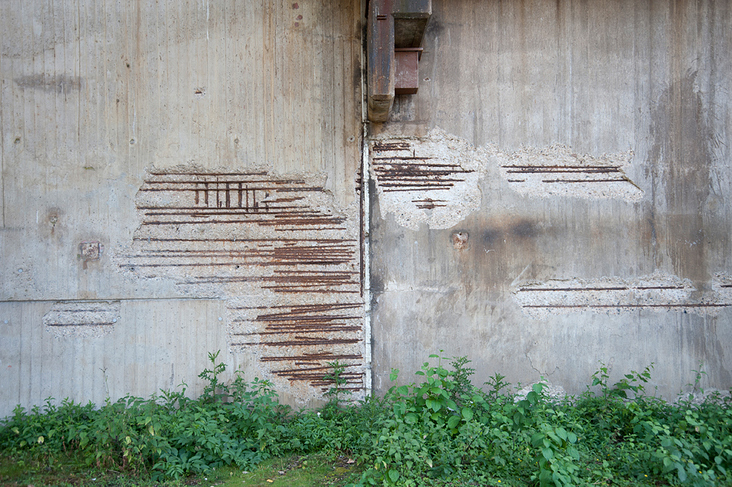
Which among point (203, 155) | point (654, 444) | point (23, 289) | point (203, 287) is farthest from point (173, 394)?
point (654, 444)

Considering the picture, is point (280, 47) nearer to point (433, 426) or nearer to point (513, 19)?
point (513, 19)

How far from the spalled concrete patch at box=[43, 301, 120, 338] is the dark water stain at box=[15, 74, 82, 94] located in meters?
1.85

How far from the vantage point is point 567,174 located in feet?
13.2

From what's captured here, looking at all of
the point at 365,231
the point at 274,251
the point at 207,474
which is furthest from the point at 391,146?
the point at 207,474

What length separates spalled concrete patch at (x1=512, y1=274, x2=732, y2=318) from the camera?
3.98 m

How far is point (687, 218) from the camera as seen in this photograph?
13.3 ft

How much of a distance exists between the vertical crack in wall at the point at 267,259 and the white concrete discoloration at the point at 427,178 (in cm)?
45

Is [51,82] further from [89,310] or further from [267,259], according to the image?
[267,259]

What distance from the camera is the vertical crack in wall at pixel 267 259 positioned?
386 cm

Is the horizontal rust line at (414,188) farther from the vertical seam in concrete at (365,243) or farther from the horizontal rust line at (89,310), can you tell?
the horizontal rust line at (89,310)

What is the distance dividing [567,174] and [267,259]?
279 centimetres

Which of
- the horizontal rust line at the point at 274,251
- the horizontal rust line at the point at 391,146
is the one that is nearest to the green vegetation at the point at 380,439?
the horizontal rust line at the point at 274,251

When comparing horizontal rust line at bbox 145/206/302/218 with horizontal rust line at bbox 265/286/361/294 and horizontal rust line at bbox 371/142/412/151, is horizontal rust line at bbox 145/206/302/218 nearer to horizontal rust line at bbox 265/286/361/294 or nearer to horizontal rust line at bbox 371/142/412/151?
horizontal rust line at bbox 265/286/361/294

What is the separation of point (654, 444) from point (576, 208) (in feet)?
6.43
